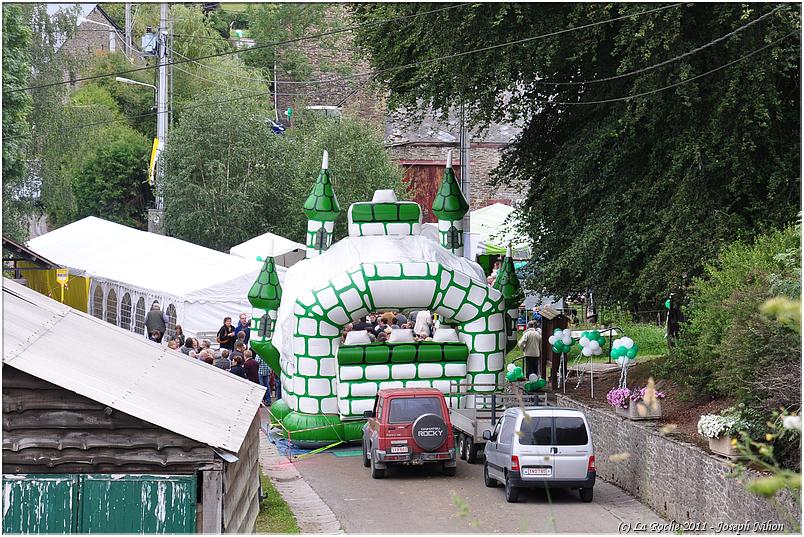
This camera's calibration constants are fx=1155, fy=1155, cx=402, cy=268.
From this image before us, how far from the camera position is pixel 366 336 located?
20922mm

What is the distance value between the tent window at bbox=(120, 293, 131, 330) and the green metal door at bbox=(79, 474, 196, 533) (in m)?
22.3

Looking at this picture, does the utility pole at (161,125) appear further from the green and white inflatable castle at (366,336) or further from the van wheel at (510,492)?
the van wheel at (510,492)

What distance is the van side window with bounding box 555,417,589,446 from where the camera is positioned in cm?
1595

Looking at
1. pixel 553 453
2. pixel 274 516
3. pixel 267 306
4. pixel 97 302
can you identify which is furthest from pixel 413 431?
pixel 97 302

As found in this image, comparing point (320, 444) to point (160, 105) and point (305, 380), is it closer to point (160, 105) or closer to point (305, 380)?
point (305, 380)

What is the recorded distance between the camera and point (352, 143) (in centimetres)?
4219

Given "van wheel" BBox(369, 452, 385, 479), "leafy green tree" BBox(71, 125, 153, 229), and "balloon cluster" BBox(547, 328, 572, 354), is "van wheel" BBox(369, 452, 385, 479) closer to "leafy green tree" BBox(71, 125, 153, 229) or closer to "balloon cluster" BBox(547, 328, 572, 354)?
"balloon cluster" BBox(547, 328, 572, 354)

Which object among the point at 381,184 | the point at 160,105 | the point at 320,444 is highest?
the point at 160,105

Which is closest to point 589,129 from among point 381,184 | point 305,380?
point 305,380

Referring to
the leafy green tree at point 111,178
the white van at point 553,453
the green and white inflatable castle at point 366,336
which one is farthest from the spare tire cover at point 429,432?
the leafy green tree at point 111,178

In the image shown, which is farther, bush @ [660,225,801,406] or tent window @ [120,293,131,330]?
tent window @ [120,293,131,330]

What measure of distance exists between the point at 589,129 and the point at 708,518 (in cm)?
984

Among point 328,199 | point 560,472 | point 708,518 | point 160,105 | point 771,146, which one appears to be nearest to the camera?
point 708,518

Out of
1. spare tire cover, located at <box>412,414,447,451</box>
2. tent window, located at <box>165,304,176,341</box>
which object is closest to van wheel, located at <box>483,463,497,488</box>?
spare tire cover, located at <box>412,414,447,451</box>
